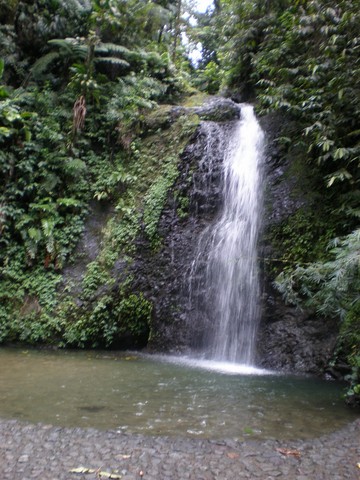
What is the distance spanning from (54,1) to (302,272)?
1189cm

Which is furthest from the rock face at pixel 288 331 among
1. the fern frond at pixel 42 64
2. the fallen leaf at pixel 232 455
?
the fern frond at pixel 42 64

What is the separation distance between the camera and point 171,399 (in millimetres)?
5023

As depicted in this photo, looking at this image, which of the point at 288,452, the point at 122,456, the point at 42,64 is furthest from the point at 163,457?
the point at 42,64

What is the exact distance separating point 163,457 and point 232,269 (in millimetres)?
5235

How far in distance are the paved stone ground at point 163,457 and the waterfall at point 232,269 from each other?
394cm

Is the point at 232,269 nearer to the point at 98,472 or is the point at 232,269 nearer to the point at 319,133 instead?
the point at 319,133

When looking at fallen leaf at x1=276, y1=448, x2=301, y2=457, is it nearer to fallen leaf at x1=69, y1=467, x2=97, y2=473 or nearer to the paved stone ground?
the paved stone ground

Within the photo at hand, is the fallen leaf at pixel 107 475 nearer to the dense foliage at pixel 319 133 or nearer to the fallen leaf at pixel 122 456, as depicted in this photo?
the fallen leaf at pixel 122 456

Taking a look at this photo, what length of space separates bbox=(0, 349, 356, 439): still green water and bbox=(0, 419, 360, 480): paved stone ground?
25cm

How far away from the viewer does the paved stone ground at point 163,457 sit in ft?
10.2

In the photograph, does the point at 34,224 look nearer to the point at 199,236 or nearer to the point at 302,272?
the point at 199,236

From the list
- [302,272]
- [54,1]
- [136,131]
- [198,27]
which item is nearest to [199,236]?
[302,272]

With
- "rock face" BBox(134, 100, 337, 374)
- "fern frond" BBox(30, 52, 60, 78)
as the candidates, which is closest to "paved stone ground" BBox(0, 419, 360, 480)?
"rock face" BBox(134, 100, 337, 374)

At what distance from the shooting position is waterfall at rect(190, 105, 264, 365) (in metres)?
7.86
